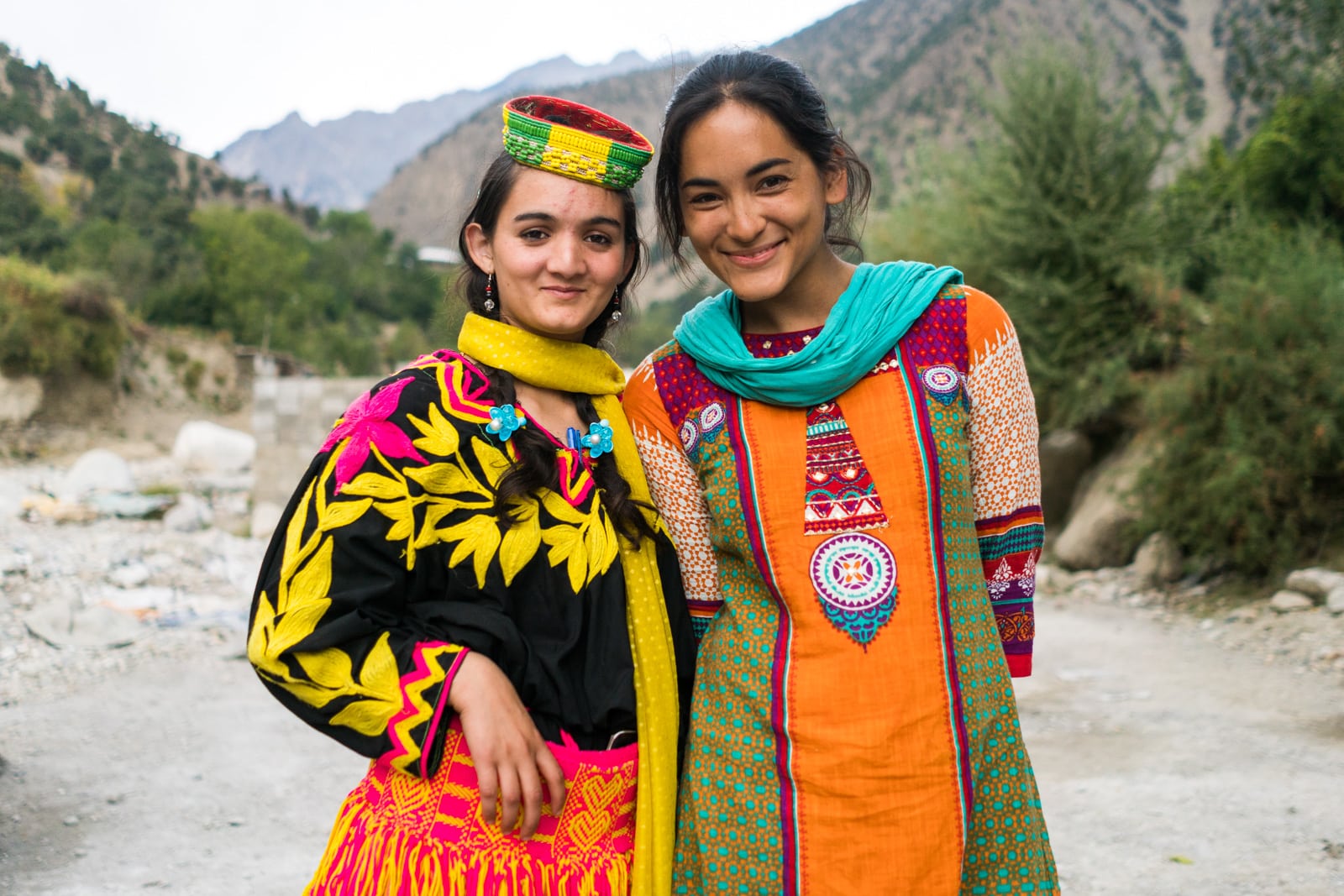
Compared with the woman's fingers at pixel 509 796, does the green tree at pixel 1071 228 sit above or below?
above

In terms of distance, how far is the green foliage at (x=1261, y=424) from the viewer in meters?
6.04

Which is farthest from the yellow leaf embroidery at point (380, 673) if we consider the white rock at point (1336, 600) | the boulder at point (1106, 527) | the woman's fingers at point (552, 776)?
the boulder at point (1106, 527)

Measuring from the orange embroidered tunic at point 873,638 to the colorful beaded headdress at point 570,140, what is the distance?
0.37m

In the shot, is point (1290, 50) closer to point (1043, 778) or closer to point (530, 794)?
point (1043, 778)

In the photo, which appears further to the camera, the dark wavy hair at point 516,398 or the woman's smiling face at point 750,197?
the woman's smiling face at point 750,197

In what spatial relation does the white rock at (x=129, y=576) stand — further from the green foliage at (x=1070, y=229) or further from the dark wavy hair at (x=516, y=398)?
the green foliage at (x=1070, y=229)

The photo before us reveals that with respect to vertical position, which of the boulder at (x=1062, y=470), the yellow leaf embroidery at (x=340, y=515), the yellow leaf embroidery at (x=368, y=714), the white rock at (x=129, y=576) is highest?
the yellow leaf embroidery at (x=340, y=515)

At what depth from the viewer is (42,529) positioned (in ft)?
30.6

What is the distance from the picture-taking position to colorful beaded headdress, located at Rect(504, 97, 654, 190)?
1.45 m

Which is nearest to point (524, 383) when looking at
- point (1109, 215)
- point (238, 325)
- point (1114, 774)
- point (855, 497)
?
point (855, 497)

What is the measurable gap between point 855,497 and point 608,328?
1.77 feet

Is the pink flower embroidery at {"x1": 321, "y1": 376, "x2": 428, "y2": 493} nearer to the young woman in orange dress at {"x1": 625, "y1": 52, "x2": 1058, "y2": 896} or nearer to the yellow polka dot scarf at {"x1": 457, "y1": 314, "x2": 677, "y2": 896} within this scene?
the yellow polka dot scarf at {"x1": 457, "y1": 314, "x2": 677, "y2": 896}

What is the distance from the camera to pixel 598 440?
4.80ft

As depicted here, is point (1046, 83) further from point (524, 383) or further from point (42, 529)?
point (42, 529)
